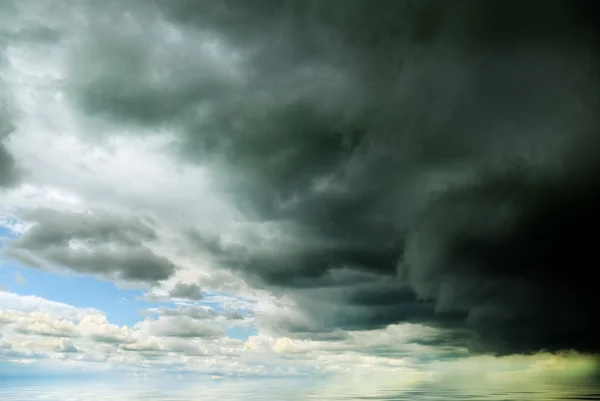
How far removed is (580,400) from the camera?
193000mm

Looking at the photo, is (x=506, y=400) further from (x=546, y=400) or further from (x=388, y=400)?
(x=388, y=400)

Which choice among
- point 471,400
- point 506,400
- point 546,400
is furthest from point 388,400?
point 546,400

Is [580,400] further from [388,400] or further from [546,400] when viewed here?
[388,400]

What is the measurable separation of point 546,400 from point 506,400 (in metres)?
20.0

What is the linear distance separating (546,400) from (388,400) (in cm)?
6442

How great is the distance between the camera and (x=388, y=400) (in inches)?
7869

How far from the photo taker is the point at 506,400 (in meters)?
191

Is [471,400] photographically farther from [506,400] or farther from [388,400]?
[388,400]

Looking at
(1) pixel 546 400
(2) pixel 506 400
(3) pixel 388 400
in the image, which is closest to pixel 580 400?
(1) pixel 546 400

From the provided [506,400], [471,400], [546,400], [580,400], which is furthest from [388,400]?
[580,400]

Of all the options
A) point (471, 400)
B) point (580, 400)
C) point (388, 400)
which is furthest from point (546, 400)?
point (388, 400)

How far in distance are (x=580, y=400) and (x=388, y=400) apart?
7647 cm

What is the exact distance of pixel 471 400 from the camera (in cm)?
19912

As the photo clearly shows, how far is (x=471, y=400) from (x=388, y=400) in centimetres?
3438
